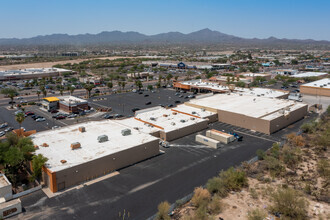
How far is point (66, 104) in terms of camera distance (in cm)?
6119

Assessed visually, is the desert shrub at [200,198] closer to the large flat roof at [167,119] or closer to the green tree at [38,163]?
the green tree at [38,163]

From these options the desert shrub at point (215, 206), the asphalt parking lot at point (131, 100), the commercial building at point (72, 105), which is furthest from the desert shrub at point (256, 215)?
the commercial building at point (72, 105)

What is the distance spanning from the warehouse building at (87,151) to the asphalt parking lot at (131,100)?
19.9 meters

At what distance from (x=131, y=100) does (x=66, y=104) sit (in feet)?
61.7

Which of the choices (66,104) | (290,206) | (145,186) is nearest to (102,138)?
(145,186)

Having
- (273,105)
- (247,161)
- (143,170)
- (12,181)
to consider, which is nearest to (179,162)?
(143,170)

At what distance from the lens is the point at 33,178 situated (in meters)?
30.3

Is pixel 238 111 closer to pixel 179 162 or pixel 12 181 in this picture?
pixel 179 162

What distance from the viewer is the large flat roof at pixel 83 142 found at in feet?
104

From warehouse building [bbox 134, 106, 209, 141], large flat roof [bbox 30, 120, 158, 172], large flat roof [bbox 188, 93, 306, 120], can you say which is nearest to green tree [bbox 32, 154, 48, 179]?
large flat roof [bbox 30, 120, 158, 172]

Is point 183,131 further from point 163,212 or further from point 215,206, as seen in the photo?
point 163,212

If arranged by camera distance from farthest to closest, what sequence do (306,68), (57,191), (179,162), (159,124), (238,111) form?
(306,68)
(238,111)
(159,124)
(179,162)
(57,191)

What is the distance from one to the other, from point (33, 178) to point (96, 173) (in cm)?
695

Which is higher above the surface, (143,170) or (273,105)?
(273,105)
